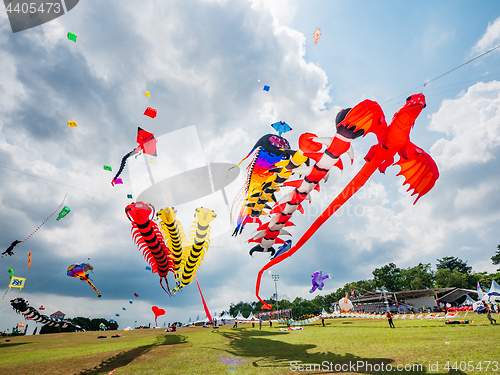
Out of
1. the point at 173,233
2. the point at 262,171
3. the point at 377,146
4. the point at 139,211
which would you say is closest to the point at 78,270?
the point at 173,233

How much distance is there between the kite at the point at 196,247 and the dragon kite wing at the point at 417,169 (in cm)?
931

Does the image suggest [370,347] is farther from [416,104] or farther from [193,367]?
[416,104]

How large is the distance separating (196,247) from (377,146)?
36.2 feet

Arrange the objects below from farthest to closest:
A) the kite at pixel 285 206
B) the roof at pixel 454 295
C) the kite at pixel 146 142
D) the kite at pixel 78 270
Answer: the roof at pixel 454 295, the kite at pixel 78 270, the kite at pixel 146 142, the kite at pixel 285 206

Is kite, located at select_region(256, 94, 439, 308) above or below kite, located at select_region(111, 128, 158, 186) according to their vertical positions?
below

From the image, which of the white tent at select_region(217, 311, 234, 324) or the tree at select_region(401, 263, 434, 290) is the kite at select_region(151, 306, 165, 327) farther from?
the tree at select_region(401, 263, 434, 290)

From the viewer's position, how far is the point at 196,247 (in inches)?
556

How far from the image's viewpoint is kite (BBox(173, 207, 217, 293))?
43.8 ft

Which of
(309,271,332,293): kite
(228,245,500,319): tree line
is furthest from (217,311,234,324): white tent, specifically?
(309,271,332,293): kite

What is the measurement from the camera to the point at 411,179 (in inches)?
295

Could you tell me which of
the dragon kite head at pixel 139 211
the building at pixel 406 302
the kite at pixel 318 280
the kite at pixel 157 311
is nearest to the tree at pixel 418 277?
the building at pixel 406 302

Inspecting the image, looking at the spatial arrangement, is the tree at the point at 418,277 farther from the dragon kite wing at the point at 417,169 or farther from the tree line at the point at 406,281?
the dragon kite wing at the point at 417,169

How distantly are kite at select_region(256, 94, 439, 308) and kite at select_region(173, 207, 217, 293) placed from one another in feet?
22.4

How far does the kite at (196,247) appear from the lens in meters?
13.3
